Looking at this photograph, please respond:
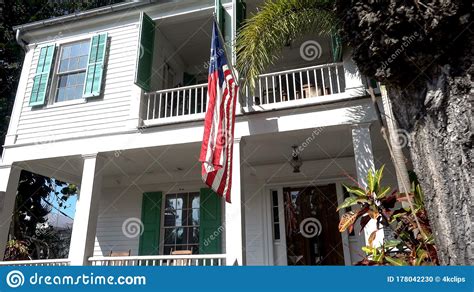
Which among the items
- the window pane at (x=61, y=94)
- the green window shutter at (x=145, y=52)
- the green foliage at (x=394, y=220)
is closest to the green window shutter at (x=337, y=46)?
the green foliage at (x=394, y=220)

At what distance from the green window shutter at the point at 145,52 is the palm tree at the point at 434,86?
14.3 ft

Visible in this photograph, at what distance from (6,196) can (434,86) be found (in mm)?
7730

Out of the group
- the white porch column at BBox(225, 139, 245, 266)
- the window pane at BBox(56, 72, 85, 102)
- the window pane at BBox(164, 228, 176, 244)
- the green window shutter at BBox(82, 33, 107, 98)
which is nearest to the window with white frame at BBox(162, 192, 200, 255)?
the window pane at BBox(164, 228, 176, 244)

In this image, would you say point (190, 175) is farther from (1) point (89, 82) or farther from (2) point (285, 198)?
(1) point (89, 82)

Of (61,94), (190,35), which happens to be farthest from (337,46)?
(61,94)

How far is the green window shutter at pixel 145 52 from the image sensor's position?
259 inches

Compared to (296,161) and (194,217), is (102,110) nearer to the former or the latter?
(194,217)

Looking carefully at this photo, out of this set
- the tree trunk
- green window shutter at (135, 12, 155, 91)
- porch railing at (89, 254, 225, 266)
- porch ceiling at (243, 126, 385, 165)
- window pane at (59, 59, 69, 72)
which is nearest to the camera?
the tree trunk

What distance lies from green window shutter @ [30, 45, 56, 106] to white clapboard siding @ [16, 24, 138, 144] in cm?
23

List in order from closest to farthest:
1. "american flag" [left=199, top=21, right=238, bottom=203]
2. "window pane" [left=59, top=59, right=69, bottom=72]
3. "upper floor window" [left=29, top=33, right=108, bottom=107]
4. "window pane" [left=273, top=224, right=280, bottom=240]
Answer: "american flag" [left=199, top=21, right=238, bottom=203]
"upper floor window" [left=29, top=33, right=108, bottom=107]
"window pane" [left=273, top=224, right=280, bottom=240]
"window pane" [left=59, top=59, right=69, bottom=72]

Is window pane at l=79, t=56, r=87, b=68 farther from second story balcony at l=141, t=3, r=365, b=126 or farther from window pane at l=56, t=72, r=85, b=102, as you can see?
second story balcony at l=141, t=3, r=365, b=126

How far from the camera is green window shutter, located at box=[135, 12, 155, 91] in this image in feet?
21.6

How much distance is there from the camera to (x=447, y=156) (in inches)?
109

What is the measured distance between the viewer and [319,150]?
693 cm
